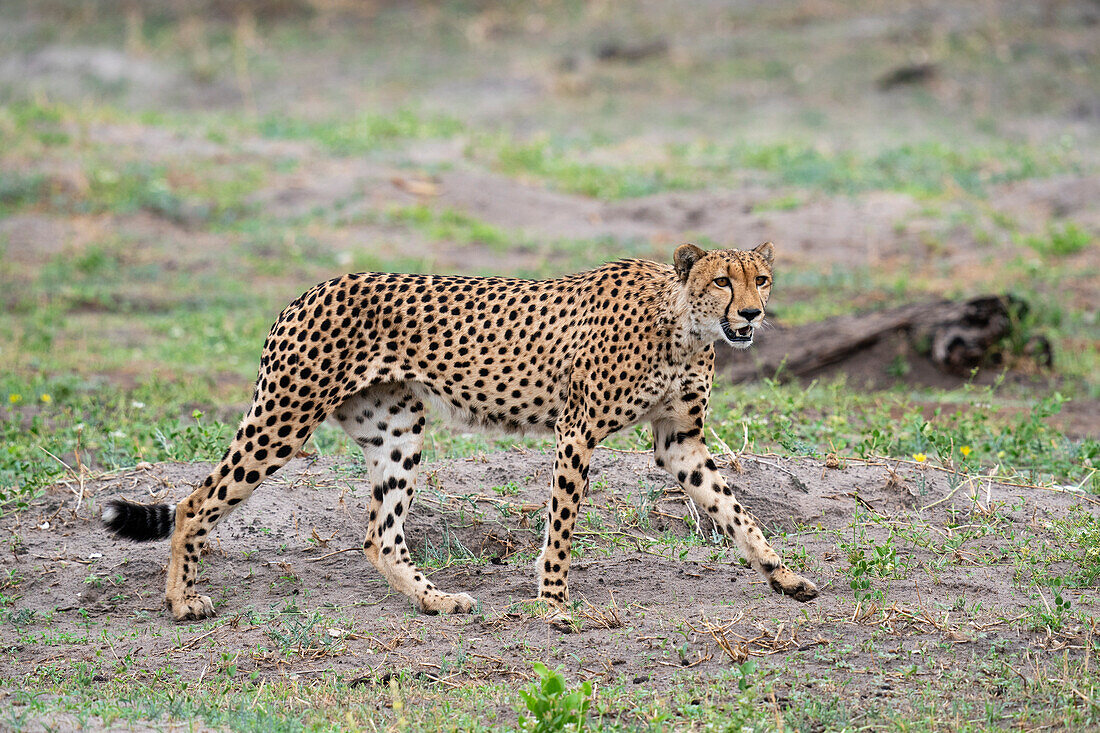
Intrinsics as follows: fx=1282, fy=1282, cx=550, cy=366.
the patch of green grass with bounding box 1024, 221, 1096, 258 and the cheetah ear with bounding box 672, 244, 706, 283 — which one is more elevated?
the cheetah ear with bounding box 672, 244, 706, 283

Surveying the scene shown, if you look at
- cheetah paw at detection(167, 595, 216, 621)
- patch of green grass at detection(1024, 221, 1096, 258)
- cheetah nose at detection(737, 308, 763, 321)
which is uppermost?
cheetah nose at detection(737, 308, 763, 321)

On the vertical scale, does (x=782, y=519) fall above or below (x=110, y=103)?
below

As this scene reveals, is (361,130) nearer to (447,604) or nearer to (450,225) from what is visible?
(450,225)

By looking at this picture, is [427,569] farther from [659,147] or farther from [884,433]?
[659,147]

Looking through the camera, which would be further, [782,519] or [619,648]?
[782,519]

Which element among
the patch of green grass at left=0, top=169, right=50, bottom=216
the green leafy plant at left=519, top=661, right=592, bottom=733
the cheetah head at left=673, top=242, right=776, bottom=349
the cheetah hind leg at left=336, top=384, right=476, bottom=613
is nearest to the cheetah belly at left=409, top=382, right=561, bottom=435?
the cheetah hind leg at left=336, top=384, right=476, bottom=613

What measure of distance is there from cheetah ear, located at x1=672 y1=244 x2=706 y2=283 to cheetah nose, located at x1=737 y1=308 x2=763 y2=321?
339 millimetres

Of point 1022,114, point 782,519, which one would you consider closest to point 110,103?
point 1022,114

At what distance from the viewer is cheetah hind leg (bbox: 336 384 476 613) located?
5996 mm

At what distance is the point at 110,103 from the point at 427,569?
17866mm

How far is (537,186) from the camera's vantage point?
53.7 feet

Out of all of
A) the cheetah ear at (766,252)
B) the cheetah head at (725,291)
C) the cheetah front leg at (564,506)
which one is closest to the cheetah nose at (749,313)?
the cheetah head at (725,291)

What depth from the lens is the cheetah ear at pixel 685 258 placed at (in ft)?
17.5

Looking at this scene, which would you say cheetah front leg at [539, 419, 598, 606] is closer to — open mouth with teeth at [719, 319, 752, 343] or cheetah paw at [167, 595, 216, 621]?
open mouth with teeth at [719, 319, 752, 343]
